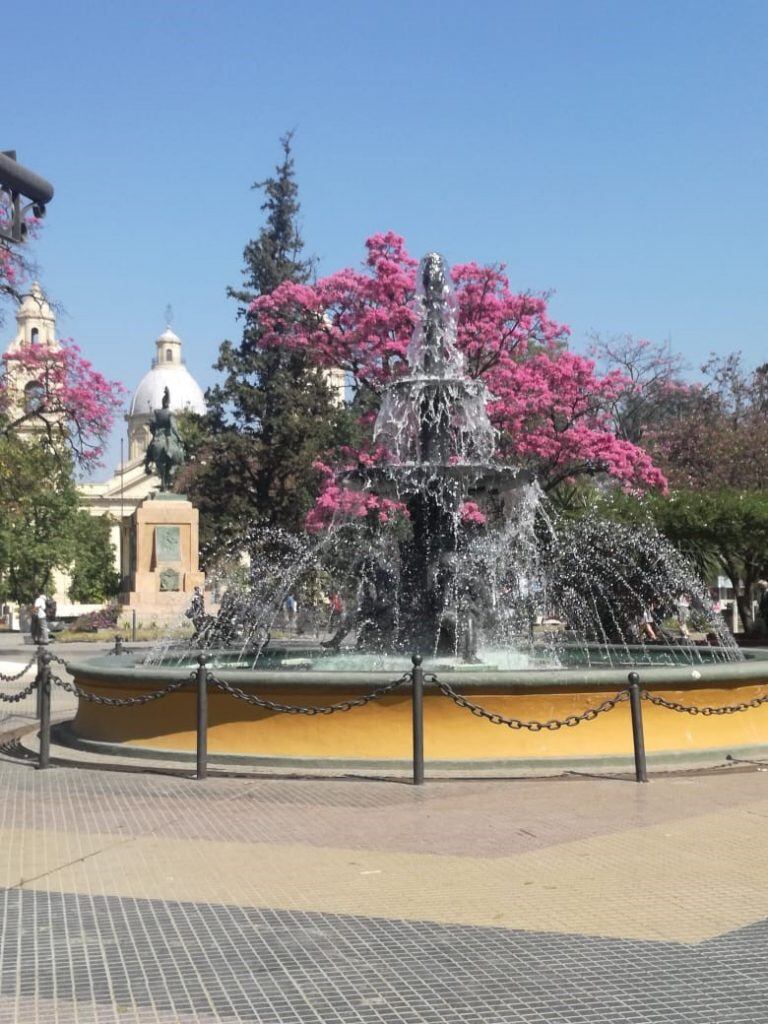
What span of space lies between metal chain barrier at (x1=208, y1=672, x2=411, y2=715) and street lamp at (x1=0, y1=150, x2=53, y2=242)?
4624mm

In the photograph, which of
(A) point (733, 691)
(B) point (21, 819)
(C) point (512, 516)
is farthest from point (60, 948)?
(C) point (512, 516)

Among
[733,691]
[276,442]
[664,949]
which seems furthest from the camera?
[276,442]

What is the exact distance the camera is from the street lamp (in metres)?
10.9

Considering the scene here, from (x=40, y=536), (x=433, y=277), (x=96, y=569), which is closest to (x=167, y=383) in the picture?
(x=96, y=569)

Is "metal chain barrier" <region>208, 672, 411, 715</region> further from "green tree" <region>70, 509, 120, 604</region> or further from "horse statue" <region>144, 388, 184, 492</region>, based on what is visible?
"green tree" <region>70, 509, 120, 604</region>

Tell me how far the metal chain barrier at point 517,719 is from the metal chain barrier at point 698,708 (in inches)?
11.4

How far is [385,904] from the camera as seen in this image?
6.38 meters

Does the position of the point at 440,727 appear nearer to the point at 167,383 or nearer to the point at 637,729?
the point at 637,729

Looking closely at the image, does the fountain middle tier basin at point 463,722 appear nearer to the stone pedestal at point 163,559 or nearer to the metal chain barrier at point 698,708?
the metal chain barrier at point 698,708

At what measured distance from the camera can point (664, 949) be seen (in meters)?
5.57

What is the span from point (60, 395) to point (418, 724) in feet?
81.7

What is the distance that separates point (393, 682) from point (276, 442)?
39.1 meters

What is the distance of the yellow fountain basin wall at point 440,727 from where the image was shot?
10.8 meters

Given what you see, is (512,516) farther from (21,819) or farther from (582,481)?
(582,481)
